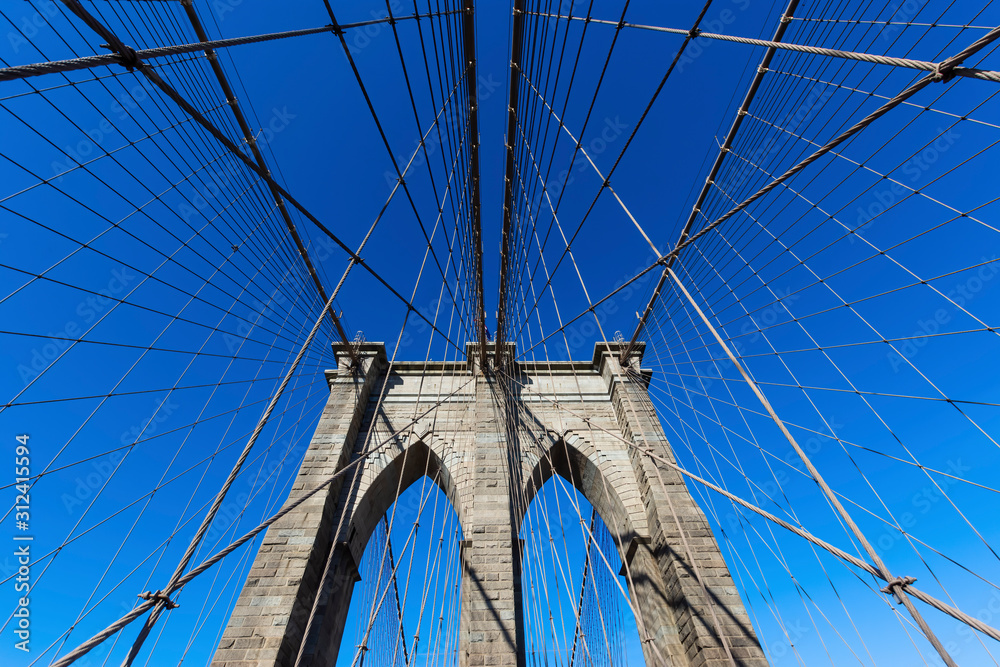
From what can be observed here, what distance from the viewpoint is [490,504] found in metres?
7.31

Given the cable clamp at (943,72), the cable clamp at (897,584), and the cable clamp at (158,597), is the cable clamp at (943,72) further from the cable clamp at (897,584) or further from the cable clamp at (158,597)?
the cable clamp at (158,597)

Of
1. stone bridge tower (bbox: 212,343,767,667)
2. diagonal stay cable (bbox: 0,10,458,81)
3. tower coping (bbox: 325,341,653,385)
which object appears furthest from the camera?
tower coping (bbox: 325,341,653,385)

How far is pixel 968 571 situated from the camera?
350cm

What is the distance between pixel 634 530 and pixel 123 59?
332 inches

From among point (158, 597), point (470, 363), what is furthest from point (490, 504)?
point (158, 597)

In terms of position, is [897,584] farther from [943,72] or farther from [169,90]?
[169,90]

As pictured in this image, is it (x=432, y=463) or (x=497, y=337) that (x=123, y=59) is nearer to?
(x=497, y=337)

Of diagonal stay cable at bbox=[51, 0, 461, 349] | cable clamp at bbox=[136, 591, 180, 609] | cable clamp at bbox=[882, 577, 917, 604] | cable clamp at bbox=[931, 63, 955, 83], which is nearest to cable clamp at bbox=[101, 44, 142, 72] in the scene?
diagonal stay cable at bbox=[51, 0, 461, 349]

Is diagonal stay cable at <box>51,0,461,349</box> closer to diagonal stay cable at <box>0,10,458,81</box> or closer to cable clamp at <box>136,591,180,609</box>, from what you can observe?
diagonal stay cable at <box>0,10,458,81</box>

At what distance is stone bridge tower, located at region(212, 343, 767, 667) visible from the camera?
570cm

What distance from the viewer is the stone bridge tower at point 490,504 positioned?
5699mm

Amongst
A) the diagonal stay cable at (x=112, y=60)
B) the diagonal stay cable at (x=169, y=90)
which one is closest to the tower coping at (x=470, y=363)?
the diagonal stay cable at (x=169, y=90)

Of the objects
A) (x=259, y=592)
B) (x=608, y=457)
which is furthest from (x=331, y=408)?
(x=608, y=457)

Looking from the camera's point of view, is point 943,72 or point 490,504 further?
point 490,504
